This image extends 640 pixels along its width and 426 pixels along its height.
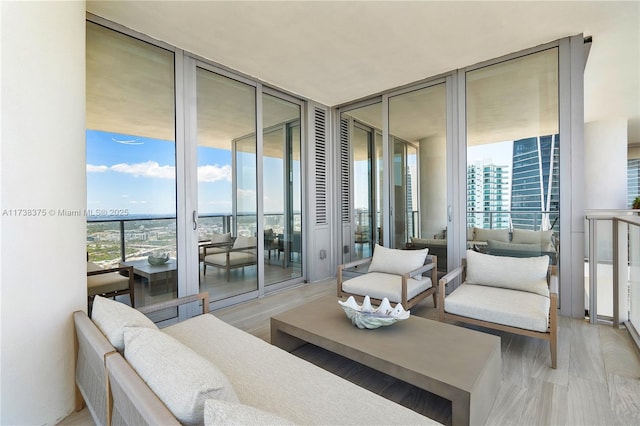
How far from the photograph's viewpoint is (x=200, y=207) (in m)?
3.43

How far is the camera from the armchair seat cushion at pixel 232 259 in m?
3.57

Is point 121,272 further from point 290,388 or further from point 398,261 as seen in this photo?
point 398,261

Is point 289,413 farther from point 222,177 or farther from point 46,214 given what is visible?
point 222,177

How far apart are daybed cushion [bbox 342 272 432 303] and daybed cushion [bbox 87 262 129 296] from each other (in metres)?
2.18

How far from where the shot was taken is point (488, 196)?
3.75m

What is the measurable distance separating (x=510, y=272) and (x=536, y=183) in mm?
1249

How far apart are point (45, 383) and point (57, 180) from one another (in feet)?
3.79

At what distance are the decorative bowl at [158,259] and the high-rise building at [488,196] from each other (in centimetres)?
360

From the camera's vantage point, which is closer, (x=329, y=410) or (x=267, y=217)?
(x=329, y=410)

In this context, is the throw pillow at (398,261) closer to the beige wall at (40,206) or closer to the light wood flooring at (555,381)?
the light wood flooring at (555,381)

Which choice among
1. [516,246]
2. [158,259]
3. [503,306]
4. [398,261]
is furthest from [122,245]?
[516,246]

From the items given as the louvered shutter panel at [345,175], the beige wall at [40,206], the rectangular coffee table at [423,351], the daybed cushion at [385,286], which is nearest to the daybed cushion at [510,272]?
the daybed cushion at [385,286]

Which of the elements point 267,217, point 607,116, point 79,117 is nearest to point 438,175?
point 267,217

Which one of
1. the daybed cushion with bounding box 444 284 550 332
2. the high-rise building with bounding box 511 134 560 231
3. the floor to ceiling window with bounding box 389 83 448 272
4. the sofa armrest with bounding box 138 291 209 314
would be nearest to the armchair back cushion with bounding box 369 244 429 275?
the daybed cushion with bounding box 444 284 550 332
